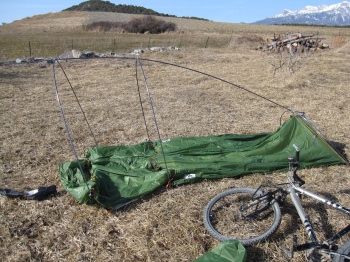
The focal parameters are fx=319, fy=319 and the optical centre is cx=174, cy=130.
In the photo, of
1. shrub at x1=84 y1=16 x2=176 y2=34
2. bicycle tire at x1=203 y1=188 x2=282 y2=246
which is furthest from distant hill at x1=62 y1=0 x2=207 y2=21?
bicycle tire at x1=203 y1=188 x2=282 y2=246

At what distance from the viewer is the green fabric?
2.46 m

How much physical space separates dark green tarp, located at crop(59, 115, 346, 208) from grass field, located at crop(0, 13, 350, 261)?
15 cm

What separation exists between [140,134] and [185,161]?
6.24 ft

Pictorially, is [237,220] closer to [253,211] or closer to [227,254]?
[253,211]

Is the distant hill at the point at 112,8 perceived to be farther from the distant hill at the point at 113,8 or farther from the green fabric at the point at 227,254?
the green fabric at the point at 227,254

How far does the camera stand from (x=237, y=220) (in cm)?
319

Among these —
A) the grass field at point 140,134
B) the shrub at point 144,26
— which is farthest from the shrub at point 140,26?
the grass field at point 140,134

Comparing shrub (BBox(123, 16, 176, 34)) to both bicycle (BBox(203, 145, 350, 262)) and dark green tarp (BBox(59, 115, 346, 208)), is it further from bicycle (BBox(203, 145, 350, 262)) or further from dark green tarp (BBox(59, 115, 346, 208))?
bicycle (BBox(203, 145, 350, 262))

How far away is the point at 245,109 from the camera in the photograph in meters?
7.12

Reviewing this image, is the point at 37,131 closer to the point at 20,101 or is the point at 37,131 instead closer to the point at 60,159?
the point at 60,159

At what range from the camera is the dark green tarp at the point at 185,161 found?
3.67 metres

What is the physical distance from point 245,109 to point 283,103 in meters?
1.23

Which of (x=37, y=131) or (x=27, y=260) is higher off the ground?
(x=37, y=131)

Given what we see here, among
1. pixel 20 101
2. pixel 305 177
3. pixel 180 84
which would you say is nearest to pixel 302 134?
pixel 305 177
